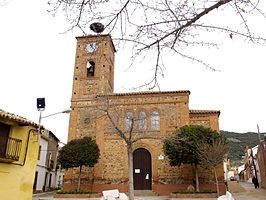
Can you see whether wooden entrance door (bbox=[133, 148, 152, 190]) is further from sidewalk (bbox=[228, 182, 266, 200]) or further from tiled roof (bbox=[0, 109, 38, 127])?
tiled roof (bbox=[0, 109, 38, 127])

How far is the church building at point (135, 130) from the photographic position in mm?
19844

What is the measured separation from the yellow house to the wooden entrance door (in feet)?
31.9

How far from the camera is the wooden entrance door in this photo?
65.8ft

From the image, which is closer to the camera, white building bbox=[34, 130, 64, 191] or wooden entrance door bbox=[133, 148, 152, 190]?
wooden entrance door bbox=[133, 148, 152, 190]

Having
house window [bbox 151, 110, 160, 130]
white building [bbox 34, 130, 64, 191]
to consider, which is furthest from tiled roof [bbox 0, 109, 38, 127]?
white building [bbox 34, 130, 64, 191]

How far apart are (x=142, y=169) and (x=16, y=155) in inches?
444

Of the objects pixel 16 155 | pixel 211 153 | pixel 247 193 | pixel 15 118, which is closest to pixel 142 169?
pixel 211 153

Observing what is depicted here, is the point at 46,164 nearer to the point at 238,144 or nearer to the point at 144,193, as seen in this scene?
the point at 144,193

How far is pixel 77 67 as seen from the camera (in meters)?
24.6

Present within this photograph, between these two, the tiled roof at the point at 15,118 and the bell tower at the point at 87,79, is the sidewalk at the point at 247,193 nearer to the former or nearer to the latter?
the bell tower at the point at 87,79

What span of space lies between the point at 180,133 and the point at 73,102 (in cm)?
1050

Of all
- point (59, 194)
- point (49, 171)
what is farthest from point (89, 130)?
point (49, 171)

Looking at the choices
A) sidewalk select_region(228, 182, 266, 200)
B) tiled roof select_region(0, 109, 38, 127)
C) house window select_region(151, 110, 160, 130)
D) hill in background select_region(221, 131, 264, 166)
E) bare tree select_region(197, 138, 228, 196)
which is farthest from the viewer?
hill in background select_region(221, 131, 264, 166)

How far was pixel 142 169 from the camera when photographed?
20609 mm
